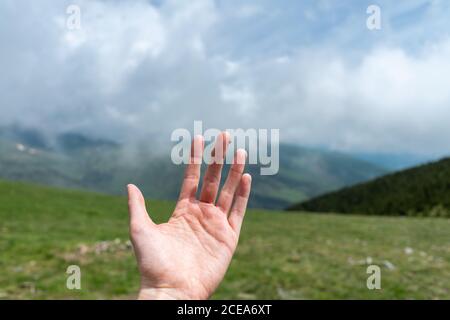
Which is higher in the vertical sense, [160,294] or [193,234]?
[193,234]

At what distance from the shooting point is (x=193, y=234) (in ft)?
16.7

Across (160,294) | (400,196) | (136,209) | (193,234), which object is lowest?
(160,294)

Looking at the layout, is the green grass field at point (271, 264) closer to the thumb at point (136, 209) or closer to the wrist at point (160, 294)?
the wrist at point (160, 294)

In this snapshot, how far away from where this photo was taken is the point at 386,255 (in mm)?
18109

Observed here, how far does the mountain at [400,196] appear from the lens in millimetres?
86188

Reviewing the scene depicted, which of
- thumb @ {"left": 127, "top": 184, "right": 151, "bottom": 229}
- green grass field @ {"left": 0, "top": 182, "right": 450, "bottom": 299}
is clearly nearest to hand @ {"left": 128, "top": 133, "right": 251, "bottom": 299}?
thumb @ {"left": 127, "top": 184, "right": 151, "bottom": 229}

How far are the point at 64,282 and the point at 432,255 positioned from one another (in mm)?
13712

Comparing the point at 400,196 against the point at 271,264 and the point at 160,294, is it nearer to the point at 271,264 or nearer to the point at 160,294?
the point at 271,264

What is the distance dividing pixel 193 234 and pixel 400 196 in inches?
4117

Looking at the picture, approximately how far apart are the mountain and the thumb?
7762cm

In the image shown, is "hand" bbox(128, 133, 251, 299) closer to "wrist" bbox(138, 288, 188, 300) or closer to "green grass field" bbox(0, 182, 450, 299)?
"wrist" bbox(138, 288, 188, 300)

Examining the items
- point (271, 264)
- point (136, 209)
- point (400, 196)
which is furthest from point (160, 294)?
point (400, 196)
